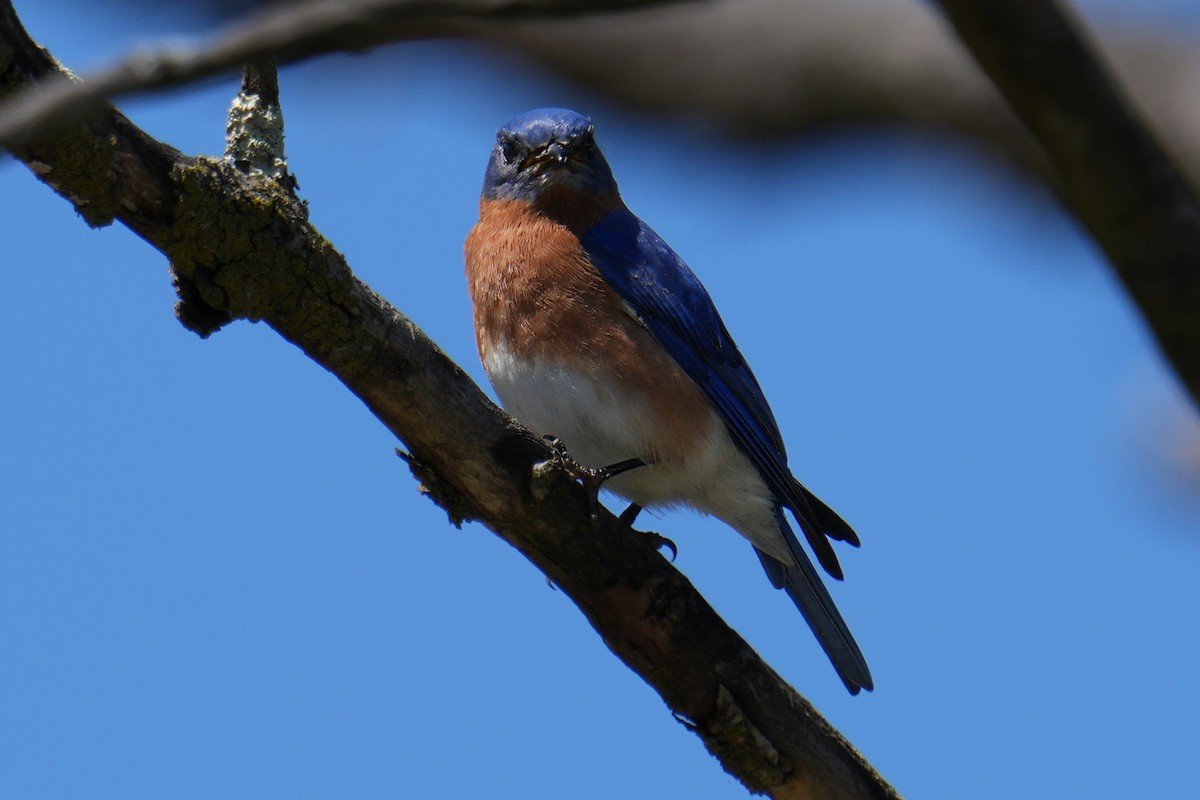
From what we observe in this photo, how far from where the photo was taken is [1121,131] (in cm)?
187

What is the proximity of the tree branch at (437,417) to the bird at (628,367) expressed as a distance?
736 millimetres

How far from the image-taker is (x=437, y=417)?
442 centimetres

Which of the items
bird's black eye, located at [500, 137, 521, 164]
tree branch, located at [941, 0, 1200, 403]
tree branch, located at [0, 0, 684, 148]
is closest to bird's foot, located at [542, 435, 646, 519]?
bird's black eye, located at [500, 137, 521, 164]

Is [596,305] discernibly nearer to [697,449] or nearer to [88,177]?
[697,449]

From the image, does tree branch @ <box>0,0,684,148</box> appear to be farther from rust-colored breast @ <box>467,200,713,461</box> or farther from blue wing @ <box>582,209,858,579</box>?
blue wing @ <box>582,209,858,579</box>

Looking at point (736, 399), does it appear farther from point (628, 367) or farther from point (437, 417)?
point (437, 417)

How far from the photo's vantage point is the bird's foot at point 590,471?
4.75 metres

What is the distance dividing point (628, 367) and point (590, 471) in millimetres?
617

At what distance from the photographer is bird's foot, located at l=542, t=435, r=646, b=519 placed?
475cm

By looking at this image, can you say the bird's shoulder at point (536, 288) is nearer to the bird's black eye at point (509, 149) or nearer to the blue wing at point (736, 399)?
the blue wing at point (736, 399)

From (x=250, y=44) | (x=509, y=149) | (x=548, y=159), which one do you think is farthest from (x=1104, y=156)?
(x=509, y=149)

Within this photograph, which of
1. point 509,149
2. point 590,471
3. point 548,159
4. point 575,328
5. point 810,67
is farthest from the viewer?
point 509,149

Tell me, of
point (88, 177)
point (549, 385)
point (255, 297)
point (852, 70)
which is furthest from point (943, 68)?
point (88, 177)

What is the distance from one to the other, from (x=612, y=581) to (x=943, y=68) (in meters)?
2.50
